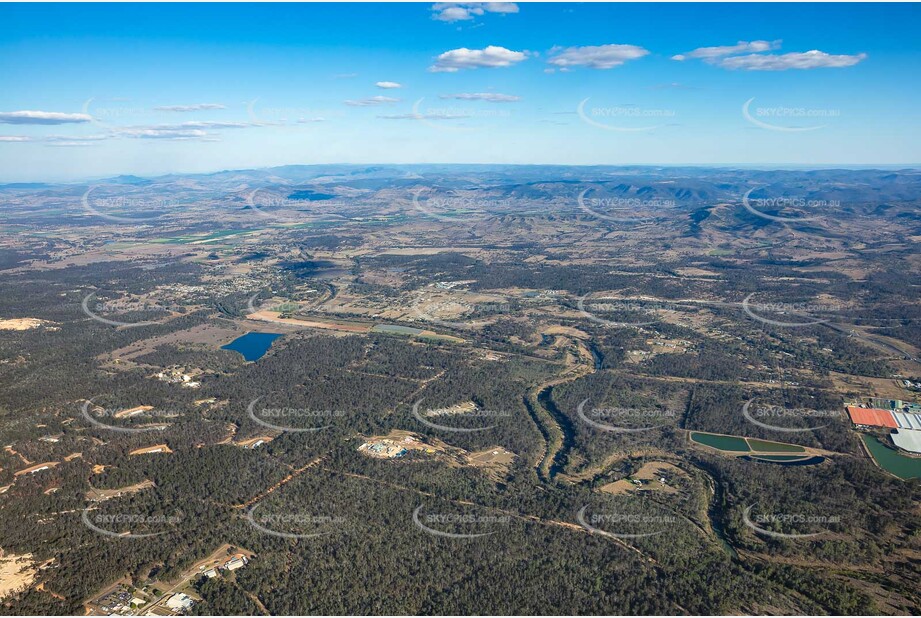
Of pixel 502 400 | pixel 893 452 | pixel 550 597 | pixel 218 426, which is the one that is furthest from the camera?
pixel 502 400

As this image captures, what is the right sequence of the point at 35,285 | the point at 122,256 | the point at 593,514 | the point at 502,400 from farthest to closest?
1. the point at 122,256
2. the point at 35,285
3. the point at 502,400
4. the point at 593,514

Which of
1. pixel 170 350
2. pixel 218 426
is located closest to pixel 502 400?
pixel 218 426

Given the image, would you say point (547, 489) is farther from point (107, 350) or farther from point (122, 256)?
point (122, 256)

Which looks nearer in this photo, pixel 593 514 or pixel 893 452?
pixel 593 514

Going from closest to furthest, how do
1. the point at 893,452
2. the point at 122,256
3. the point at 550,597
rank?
1. the point at 550,597
2. the point at 893,452
3. the point at 122,256

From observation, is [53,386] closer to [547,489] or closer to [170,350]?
[170,350]

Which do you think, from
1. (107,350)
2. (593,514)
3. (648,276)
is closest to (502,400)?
(593,514)
